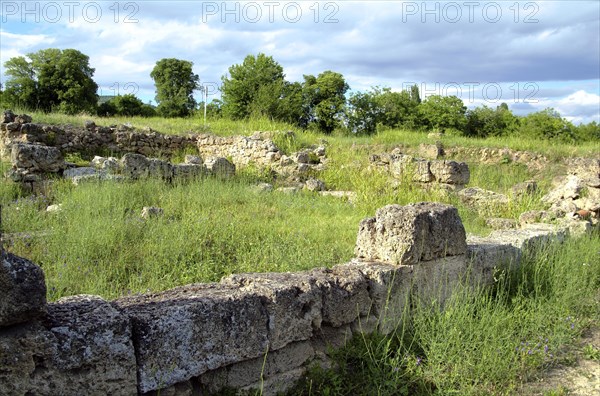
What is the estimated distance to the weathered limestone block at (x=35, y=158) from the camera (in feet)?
37.1

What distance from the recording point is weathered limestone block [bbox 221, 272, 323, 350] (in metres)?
3.64

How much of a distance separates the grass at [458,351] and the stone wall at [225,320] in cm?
18

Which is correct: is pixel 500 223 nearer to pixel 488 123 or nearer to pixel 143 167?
pixel 143 167

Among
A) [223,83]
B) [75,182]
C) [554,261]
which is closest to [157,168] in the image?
[75,182]

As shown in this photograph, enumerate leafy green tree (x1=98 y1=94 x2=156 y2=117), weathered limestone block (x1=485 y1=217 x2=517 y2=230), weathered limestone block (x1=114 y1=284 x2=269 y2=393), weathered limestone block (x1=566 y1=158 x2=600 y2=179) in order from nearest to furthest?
weathered limestone block (x1=114 y1=284 x2=269 y2=393) → weathered limestone block (x1=485 y1=217 x2=517 y2=230) → weathered limestone block (x1=566 y1=158 x2=600 y2=179) → leafy green tree (x1=98 y1=94 x2=156 y2=117)

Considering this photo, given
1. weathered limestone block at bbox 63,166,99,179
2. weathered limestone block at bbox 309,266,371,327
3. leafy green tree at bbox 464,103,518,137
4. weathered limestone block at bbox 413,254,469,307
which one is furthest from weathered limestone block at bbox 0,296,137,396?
leafy green tree at bbox 464,103,518,137

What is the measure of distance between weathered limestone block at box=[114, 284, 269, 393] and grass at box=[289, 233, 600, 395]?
25.0 inches

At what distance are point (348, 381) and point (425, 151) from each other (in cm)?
1464

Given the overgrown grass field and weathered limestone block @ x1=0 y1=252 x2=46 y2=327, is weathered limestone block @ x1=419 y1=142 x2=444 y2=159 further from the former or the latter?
weathered limestone block @ x1=0 y1=252 x2=46 y2=327

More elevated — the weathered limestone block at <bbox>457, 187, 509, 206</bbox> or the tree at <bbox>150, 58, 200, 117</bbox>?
the tree at <bbox>150, 58, 200, 117</bbox>

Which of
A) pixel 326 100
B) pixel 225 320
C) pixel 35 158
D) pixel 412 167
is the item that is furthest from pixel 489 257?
pixel 326 100

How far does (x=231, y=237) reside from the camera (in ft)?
23.3

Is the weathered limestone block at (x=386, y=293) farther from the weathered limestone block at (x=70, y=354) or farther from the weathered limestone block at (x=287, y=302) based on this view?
the weathered limestone block at (x=70, y=354)

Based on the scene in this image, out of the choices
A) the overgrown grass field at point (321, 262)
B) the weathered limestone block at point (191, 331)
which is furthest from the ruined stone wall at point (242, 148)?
the weathered limestone block at point (191, 331)
